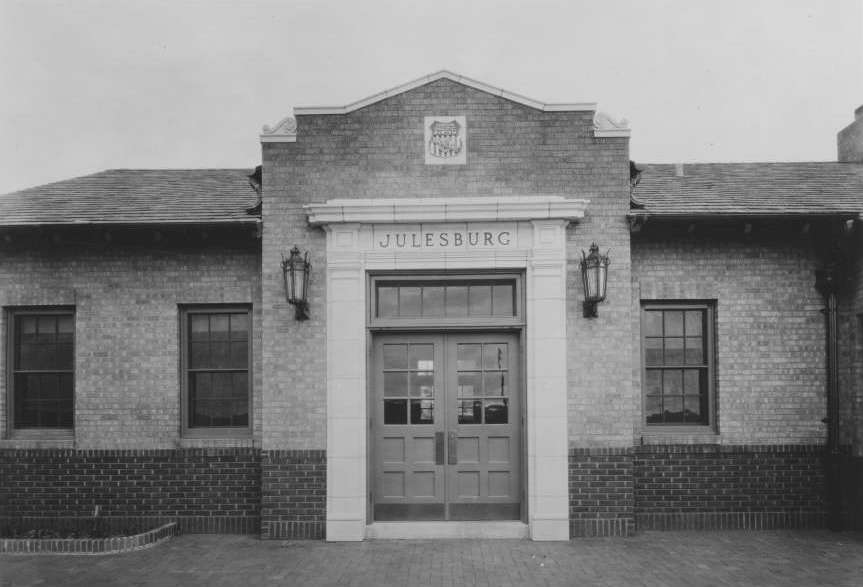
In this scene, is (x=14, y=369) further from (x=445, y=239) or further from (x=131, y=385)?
(x=445, y=239)

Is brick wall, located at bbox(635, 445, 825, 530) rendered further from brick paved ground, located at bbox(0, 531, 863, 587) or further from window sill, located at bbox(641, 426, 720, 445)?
brick paved ground, located at bbox(0, 531, 863, 587)

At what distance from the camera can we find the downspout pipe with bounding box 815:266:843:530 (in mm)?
8836

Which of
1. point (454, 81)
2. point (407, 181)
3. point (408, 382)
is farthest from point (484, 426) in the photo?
point (454, 81)

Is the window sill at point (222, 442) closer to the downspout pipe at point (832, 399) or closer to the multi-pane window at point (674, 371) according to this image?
the multi-pane window at point (674, 371)

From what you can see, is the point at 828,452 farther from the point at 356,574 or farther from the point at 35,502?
the point at 35,502

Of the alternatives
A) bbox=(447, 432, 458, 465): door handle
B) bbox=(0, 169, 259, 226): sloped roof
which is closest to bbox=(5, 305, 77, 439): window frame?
bbox=(0, 169, 259, 226): sloped roof

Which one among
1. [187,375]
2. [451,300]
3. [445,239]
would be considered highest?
[445,239]

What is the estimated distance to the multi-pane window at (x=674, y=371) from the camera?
923 cm

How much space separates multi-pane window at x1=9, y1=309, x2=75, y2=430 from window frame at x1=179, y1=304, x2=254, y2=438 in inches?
63.2

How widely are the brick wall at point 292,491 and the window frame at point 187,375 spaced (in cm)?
97

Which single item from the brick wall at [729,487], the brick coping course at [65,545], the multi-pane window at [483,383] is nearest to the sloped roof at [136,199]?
the multi-pane window at [483,383]

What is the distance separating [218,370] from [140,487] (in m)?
1.85

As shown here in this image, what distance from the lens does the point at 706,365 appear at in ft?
30.2

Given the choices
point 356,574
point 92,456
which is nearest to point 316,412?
point 356,574
